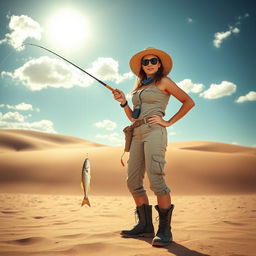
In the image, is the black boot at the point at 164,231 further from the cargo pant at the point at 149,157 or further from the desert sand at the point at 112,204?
the cargo pant at the point at 149,157

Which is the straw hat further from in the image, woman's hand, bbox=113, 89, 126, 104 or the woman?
woman's hand, bbox=113, 89, 126, 104

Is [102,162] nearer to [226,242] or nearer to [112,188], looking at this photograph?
[112,188]

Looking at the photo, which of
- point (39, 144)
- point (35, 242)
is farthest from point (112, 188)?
point (39, 144)

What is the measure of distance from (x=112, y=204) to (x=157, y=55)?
17.3 ft

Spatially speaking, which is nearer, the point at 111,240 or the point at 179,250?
the point at 179,250

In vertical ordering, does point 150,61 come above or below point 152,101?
above

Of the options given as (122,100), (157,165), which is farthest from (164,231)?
(122,100)

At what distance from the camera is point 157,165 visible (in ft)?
9.81

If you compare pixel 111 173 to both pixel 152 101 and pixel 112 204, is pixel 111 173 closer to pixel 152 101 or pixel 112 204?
pixel 112 204

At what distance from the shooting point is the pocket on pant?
298 cm

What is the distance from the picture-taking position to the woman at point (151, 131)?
301 centimetres

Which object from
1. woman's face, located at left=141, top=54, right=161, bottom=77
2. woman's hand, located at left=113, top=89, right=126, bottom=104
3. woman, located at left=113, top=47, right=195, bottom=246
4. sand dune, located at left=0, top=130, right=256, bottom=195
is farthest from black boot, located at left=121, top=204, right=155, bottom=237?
sand dune, located at left=0, top=130, right=256, bottom=195

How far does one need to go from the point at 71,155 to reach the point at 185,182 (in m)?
7.35

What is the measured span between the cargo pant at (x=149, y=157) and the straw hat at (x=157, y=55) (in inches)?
33.2
